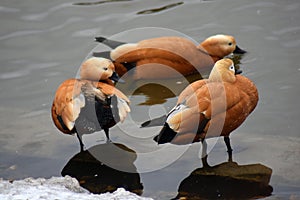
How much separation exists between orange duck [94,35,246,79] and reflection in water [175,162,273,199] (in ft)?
7.34

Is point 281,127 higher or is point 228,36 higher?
point 228,36

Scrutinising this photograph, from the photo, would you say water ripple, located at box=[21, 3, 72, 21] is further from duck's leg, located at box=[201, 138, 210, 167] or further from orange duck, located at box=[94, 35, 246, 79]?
duck's leg, located at box=[201, 138, 210, 167]

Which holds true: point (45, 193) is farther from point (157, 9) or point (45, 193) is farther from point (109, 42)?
point (157, 9)

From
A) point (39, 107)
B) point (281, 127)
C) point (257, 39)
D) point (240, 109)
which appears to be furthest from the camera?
point (257, 39)

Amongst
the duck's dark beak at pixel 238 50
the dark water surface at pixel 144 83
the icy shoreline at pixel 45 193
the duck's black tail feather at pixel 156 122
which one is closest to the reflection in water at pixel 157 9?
the dark water surface at pixel 144 83

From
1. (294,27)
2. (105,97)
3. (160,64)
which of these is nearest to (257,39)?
(294,27)

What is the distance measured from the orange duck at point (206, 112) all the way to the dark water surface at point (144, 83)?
29 centimetres

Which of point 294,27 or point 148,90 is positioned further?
point 294,27

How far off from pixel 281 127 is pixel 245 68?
1.61 metres

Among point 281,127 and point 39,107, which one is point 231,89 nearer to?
point 281,127

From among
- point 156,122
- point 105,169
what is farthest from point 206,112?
point 105,169

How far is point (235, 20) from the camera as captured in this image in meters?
7.97

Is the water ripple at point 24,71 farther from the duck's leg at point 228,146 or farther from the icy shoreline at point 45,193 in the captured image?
the icy shoreline at point 45,193

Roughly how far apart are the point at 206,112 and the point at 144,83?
236cm
